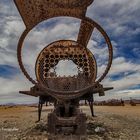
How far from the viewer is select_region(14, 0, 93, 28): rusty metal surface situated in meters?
8.16

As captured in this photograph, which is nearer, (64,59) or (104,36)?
(104,36)

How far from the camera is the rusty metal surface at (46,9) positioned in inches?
321

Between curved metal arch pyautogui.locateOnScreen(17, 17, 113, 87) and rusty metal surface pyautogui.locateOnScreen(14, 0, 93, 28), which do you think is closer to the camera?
rusty metal surface pyautogui.locateOnScreen(14, 0, 93, 28)

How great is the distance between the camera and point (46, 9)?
27.1 feet

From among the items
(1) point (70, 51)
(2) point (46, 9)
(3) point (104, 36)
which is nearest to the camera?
(2) point (46, 9)

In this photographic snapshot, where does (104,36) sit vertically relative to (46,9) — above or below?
below

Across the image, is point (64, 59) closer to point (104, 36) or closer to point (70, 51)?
point (70, 51)

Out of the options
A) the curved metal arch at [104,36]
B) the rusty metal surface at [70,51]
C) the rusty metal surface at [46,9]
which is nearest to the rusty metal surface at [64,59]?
the rusty metal surface at [70,51]

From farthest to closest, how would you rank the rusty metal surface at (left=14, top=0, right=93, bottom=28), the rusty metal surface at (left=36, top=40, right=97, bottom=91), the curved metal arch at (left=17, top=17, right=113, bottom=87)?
the rusty metal surface at (left=36, top=40, right=97, bottom=91) → the curved metal arch at (left=17, top=17, right=113, bottom=87) → the rusty metal surface at (left=14, top=0, right=93, bottom=28)

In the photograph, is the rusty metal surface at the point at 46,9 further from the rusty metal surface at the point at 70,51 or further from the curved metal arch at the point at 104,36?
the curved metal arch at the point at 104,36

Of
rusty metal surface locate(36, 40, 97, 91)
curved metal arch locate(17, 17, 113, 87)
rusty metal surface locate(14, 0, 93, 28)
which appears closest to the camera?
rusty metal surface locate(14, 0, 93, 28)

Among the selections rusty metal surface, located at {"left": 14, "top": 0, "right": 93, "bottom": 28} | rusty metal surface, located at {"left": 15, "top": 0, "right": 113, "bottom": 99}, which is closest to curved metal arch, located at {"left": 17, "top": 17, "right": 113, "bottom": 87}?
rusty metal surface, located at {"left": 15, "top": 0, "right": 113, "bottom": 99}

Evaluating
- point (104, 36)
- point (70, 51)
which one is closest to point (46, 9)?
point (104, 36)

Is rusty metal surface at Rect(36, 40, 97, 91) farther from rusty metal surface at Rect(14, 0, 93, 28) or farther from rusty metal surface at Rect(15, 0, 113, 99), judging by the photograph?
rusty metal surface at Rect(14, 0, 93, 28)
